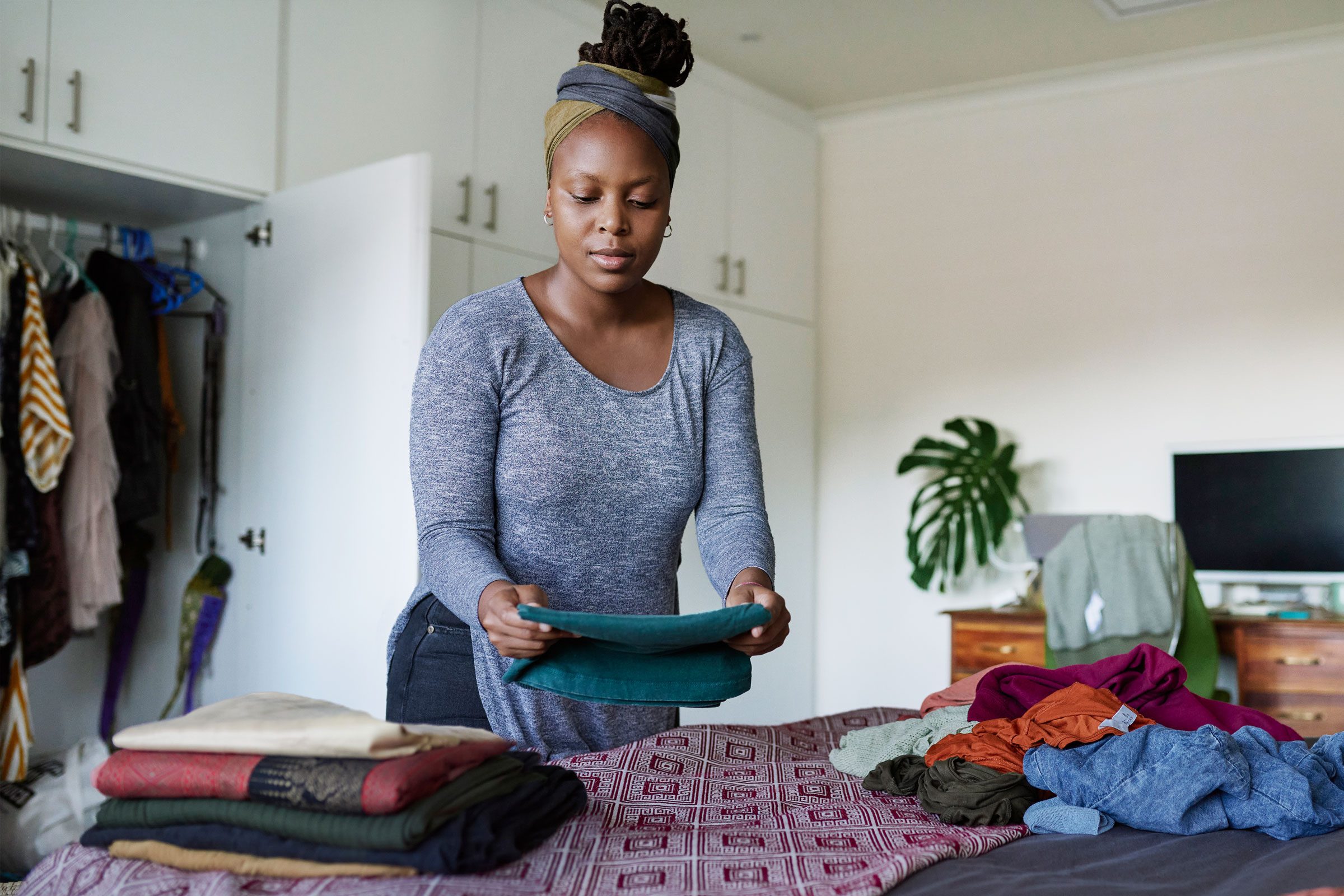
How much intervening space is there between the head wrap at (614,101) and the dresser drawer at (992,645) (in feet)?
8.68

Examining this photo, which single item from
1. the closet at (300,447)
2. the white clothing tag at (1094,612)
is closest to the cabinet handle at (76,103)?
the closet at (300,447)

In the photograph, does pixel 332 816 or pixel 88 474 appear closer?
pixel 332 816

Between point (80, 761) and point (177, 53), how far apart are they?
172cm

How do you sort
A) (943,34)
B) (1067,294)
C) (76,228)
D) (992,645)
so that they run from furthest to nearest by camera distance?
(1067,294)
(943,34)
(992,645)
(76,228)

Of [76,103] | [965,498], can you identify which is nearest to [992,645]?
[965,498]

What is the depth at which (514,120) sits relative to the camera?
348 cm

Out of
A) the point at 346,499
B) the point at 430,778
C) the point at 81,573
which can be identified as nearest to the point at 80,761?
the point at 81,573

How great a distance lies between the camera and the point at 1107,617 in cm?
333

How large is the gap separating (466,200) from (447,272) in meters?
0.24

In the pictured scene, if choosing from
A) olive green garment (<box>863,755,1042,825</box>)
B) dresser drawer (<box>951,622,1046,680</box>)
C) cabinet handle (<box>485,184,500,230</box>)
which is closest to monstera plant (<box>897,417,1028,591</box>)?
dresser drawer (<box>951,622,1046,680</box>)

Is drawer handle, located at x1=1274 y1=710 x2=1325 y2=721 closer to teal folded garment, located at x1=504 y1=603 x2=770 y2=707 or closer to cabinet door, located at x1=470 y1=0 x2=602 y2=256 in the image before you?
cabinet door, located at x1=470 y1=0 x2=602 y2=256

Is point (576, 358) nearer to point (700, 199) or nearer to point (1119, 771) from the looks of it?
point (1119, 771)

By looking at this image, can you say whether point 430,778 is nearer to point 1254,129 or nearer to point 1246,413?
point 1246,413

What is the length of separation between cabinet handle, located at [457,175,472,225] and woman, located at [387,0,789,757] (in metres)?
1.95
